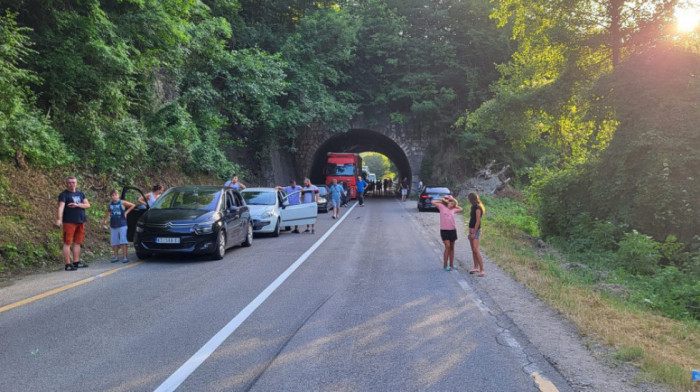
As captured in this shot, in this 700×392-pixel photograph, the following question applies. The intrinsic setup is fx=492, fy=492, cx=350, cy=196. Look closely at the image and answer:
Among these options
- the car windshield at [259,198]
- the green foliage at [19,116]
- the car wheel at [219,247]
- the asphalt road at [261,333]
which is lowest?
the asphalt road at [261,333]

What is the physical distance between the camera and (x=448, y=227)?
9.83 meters

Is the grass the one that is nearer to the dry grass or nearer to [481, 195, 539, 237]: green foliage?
the dry grass

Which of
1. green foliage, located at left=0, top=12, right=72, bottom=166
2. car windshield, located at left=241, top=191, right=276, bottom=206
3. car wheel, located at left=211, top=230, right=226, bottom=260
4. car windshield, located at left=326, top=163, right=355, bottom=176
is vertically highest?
green foliage, located at left=0, top=12, right=72, bottom=166

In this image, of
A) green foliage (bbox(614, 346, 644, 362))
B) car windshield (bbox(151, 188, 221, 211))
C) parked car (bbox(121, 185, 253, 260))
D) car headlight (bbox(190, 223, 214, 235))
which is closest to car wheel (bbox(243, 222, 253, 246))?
parked car (bbox(121, 185, 253, 260))

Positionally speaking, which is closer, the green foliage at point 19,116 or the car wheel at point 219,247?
the green foliage at point 19,116

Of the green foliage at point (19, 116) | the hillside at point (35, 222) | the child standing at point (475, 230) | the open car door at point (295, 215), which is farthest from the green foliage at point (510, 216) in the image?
the green foliage at point (19, 116)

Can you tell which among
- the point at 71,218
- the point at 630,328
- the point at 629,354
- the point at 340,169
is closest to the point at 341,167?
the point at 340,169

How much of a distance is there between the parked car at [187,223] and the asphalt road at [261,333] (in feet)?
2.70

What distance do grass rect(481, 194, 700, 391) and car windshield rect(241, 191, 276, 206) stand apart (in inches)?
313

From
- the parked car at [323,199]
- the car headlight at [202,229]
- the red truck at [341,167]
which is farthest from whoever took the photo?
the red truck at [341,167]

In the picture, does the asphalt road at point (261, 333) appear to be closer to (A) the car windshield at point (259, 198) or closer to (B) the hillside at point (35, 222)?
(B) the hillside at point (35, 222)

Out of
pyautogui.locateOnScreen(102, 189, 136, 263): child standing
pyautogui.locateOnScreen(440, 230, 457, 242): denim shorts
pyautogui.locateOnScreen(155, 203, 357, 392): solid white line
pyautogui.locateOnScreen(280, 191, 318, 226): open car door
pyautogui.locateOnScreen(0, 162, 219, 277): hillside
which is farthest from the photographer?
pyautogui.locateOnScreen(280, 191, 318, 226): open car door

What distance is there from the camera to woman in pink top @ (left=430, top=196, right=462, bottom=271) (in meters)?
9.70

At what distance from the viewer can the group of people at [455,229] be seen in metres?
9.27
